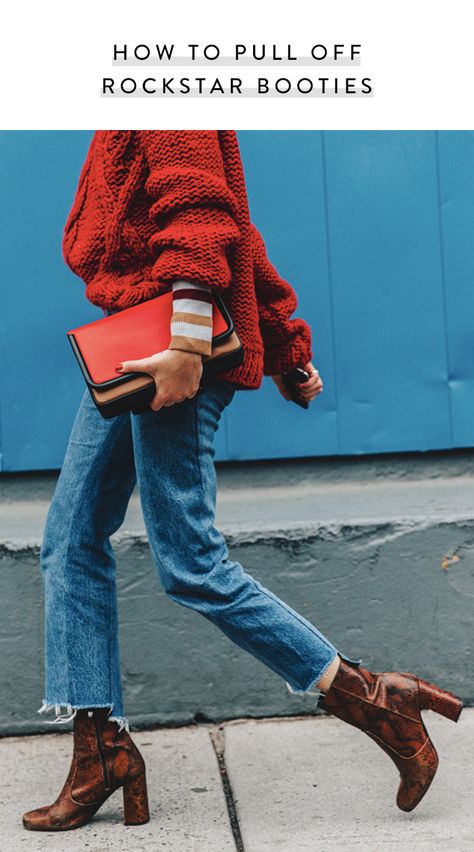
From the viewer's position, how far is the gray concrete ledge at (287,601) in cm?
305

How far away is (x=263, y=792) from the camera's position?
259 centimetres

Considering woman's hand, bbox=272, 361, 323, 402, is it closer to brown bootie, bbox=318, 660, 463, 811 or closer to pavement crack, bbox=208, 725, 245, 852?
brown bootie, bbox=318, 660, 463, 811

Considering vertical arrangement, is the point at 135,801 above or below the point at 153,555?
below

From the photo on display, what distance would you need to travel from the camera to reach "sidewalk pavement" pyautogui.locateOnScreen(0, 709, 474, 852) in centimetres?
232

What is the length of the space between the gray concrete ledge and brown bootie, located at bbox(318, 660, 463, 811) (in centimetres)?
76

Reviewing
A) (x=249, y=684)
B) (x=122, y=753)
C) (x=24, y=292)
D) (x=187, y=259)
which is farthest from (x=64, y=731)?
(x=187, y=259)

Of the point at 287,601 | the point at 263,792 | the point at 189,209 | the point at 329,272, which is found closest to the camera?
the point at 189,209

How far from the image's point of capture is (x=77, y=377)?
10.5 feet

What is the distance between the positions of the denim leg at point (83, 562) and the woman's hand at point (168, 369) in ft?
0.97

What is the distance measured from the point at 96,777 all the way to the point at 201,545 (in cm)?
60

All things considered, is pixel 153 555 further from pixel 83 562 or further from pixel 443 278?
pixel 443 278

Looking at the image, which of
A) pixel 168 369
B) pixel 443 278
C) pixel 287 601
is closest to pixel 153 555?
pixel 168 369

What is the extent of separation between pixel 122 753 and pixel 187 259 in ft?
3.71

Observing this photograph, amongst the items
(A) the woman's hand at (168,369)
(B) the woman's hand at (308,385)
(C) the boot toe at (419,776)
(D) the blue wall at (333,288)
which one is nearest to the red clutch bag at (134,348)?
(A) the woman's hand at (168,369)
